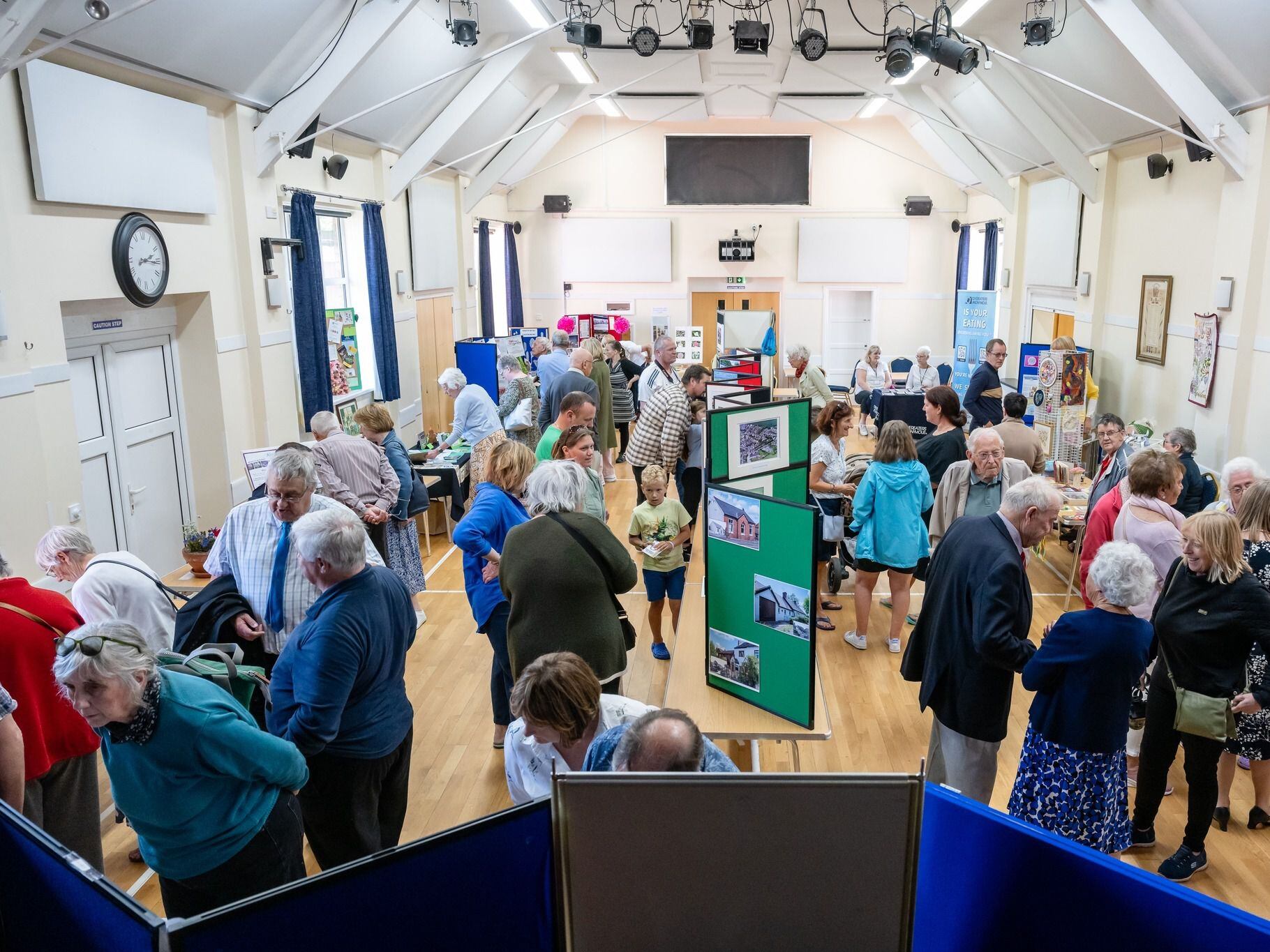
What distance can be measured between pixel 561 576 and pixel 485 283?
10766 millimetres

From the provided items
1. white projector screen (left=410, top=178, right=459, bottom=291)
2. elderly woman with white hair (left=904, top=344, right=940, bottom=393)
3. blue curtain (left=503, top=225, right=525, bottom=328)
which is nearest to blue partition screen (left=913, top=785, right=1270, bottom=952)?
white projector screen (left=410, top=178, right=459, bottom=291)

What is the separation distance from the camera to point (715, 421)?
12.4ft

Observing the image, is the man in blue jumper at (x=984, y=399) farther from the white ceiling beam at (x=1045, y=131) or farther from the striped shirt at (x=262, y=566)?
the striped shirt at (x=262, y=566)

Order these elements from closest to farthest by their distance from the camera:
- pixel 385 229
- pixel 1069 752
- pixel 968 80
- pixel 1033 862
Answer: pixel 1033 862 → pixel 1069 752 → pixel 385 229 → pixel 968 80

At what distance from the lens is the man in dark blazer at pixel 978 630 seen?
290 cm

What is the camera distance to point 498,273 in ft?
47.0

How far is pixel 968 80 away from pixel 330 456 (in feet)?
27.7

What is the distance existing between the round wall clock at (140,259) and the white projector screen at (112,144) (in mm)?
123

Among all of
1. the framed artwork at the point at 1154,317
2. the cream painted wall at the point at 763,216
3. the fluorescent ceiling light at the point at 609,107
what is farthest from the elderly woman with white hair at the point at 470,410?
the cream painted wall at the point at 763,216

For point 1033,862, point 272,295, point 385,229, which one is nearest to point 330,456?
point 272,295

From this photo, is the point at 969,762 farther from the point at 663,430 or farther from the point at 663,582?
the point at 663,430

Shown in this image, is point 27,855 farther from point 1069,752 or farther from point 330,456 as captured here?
point 330,456

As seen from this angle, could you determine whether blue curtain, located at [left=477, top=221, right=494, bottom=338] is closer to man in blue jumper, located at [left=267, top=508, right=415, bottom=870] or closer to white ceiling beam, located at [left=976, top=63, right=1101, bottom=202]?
white ceiling beam, located at [left=976, top=63, right=1101, bottom=202]

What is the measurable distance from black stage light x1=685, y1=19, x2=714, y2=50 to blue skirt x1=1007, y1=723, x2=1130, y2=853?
5.95 metres
